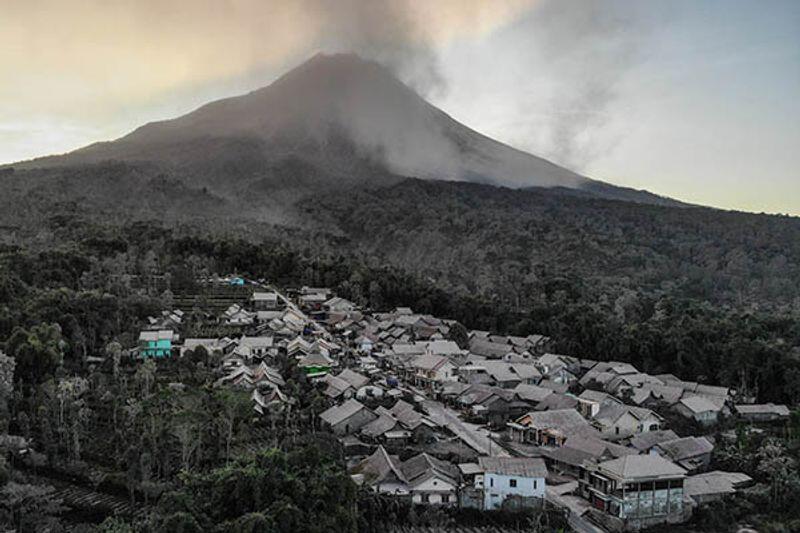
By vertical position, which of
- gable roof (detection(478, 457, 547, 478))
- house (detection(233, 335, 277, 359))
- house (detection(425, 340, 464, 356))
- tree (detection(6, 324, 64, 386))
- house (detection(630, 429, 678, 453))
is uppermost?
tree (detection(6, 324, 64, 386))

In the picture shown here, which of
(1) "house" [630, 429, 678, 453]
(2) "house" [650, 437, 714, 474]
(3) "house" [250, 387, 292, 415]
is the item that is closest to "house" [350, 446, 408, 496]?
(3) "house" [250, 387, 292, 415]

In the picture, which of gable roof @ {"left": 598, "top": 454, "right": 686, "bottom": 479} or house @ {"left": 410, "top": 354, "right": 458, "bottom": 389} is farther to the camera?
house @ {"left": 410, "top": 354, "right": 458, "bottom": 389}

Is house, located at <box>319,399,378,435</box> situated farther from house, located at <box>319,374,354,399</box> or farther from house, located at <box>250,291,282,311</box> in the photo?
house, located at <box>250,291,282,311</box>

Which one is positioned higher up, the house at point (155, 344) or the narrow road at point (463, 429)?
the house at point (155, 344)

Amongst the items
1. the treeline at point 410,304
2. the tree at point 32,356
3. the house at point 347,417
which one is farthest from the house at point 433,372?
the tree at point 32,356

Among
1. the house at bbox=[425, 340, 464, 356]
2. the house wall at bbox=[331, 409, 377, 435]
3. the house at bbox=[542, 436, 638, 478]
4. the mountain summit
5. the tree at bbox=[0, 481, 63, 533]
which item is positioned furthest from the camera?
the mountain summit

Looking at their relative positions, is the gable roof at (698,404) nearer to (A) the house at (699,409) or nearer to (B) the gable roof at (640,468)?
(A) the house at (699,409)
